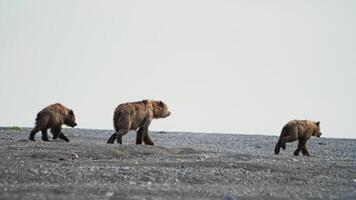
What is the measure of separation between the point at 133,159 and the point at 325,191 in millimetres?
5752

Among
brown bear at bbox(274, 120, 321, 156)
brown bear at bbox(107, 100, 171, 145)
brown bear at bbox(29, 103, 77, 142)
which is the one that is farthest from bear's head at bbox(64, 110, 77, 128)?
brown bear at bbox(274, 120, 321, 156)

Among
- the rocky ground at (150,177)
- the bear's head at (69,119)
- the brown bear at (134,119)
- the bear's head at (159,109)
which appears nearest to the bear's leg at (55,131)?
the bear's head at (69,119)

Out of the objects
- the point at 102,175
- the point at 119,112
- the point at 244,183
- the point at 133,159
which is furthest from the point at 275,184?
the point at 119,112

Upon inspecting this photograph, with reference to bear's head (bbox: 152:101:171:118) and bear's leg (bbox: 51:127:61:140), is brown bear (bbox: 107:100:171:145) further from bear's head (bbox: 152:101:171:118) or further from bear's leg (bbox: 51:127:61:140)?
bear's leg (bbox: 51:127:61:140)

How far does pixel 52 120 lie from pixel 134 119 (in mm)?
2894

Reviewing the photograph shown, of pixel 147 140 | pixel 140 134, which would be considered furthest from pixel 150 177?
pixel 140 134

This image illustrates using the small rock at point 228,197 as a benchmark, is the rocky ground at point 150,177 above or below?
above

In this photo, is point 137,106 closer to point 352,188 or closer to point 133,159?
point 133,159

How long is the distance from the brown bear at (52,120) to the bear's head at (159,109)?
3.40 meters

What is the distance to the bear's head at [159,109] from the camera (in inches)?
996

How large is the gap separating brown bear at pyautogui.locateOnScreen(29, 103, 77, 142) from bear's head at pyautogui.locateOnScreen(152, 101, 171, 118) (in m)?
3.40

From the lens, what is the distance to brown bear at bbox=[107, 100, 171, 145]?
22.4m

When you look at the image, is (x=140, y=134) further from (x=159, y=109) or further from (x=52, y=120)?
(x=52, y=120)

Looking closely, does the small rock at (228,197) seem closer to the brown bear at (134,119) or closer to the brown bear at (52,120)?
the brown bear at (134,119)
